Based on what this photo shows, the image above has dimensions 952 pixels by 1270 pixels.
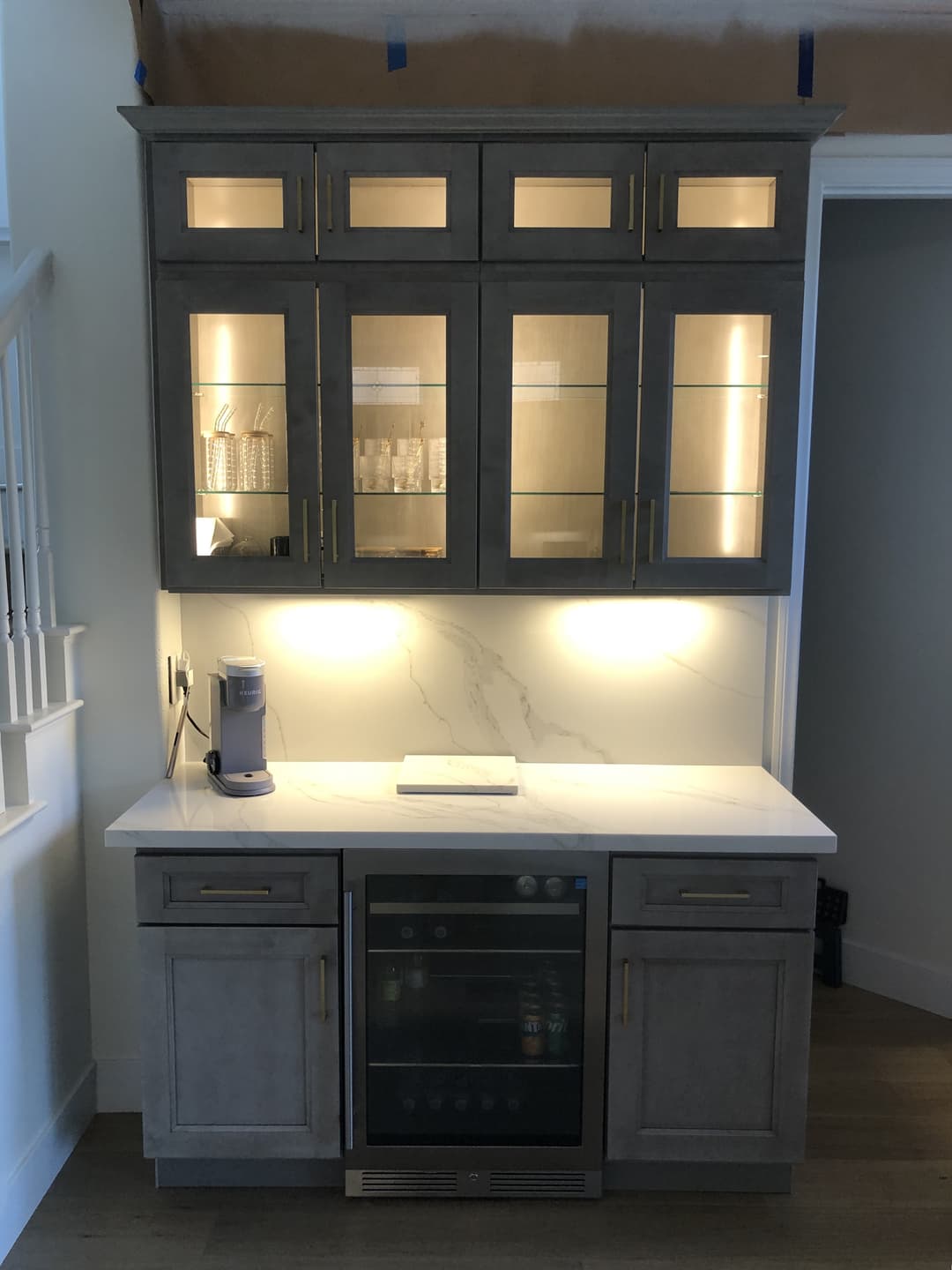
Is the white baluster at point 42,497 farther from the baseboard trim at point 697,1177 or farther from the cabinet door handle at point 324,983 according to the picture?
the baseboard trim at point 697,1177

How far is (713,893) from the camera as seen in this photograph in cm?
221

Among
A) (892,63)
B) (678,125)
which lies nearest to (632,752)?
(678,125)

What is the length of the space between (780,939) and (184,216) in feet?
7.29

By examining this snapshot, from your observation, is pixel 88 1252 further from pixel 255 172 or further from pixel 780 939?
pixel 255 172

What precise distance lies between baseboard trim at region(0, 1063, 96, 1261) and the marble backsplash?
3.25 ft

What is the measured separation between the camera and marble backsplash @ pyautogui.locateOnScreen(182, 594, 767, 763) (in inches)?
106

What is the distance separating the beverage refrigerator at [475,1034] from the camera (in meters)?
2.23

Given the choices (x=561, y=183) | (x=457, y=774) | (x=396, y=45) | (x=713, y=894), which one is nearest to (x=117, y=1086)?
(x=457, y=774)

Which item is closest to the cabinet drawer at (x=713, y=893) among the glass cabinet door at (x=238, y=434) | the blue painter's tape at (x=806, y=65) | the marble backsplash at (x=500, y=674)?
the marble backsplash at (x=500, y=674)

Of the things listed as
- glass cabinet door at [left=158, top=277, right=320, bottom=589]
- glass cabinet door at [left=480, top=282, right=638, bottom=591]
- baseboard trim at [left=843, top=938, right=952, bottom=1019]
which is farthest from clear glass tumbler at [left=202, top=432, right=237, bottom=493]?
baseboard trim at [left=843, top=938, right=952, bottom=1019]

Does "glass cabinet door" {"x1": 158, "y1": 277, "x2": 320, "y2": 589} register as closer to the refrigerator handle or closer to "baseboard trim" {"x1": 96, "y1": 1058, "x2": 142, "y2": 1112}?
the refrigerator handle

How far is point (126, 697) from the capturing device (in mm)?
2553

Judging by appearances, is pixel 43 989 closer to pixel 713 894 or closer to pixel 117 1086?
pixel 117 1086

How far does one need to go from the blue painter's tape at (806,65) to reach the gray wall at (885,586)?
0.65 metres
